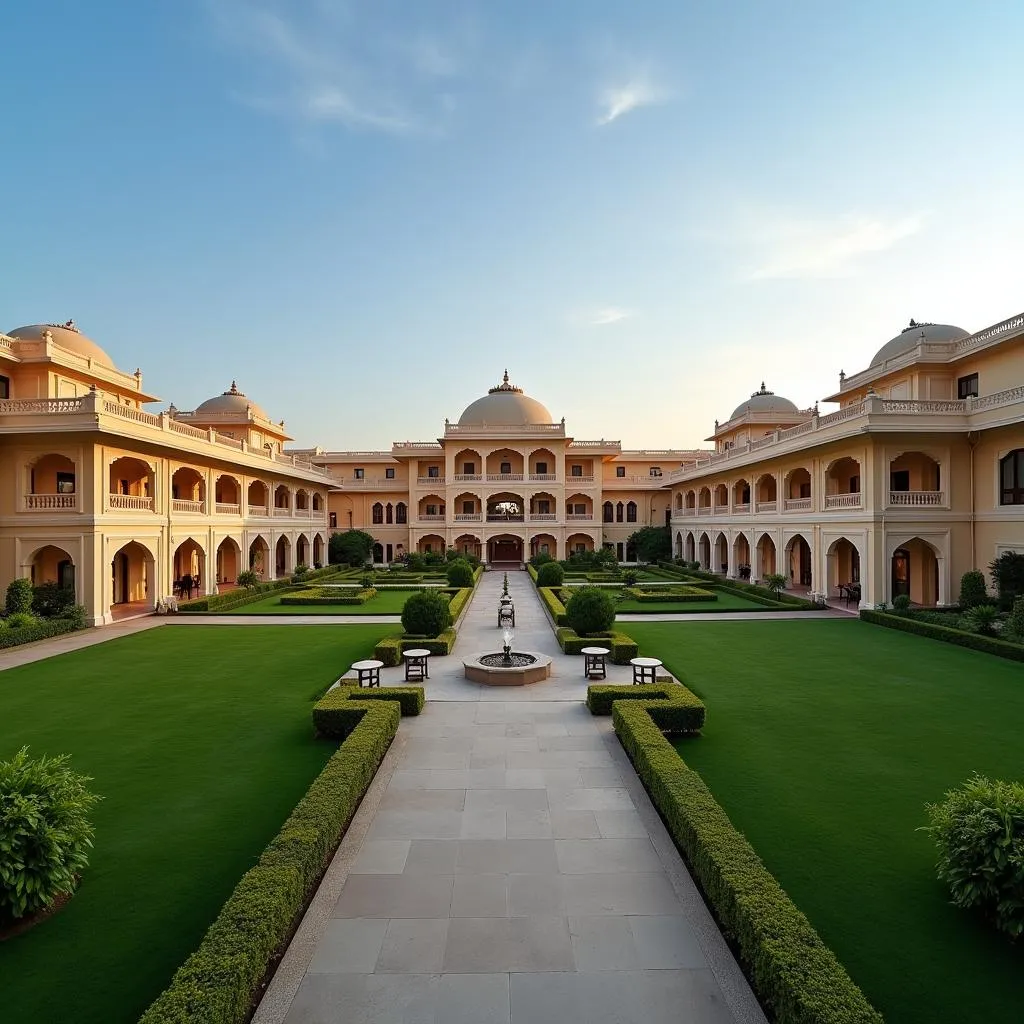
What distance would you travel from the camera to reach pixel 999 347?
22.8 m

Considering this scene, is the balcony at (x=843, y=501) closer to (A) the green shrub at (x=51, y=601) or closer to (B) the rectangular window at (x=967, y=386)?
(B) the rectangular window at (x=967, y=386)

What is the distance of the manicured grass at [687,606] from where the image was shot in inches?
918

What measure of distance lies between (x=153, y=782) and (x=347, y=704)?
2908 millimetres

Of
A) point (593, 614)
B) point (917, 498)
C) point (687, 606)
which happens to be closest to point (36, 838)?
point (593, 614)

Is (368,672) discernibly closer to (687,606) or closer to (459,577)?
(687,606)

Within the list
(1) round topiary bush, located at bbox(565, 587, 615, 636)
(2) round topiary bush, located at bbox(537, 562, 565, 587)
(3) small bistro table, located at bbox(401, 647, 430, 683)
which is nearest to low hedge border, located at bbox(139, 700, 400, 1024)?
(3) small bistro table, located at bbox(401, 647, 430, 683)

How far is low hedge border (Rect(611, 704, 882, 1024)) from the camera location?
3889 mm

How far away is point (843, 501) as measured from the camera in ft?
82.4

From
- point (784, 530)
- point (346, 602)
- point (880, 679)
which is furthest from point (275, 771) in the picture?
point (784, 530)

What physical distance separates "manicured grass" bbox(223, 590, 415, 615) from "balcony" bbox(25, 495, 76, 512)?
6.59 metres

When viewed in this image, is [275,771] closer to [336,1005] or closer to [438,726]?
[438,726]

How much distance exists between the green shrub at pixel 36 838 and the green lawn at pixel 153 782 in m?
0.36

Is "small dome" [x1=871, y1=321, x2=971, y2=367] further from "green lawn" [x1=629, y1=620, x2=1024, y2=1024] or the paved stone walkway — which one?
the paved stone walkway

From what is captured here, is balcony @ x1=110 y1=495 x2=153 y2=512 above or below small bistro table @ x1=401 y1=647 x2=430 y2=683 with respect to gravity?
above
